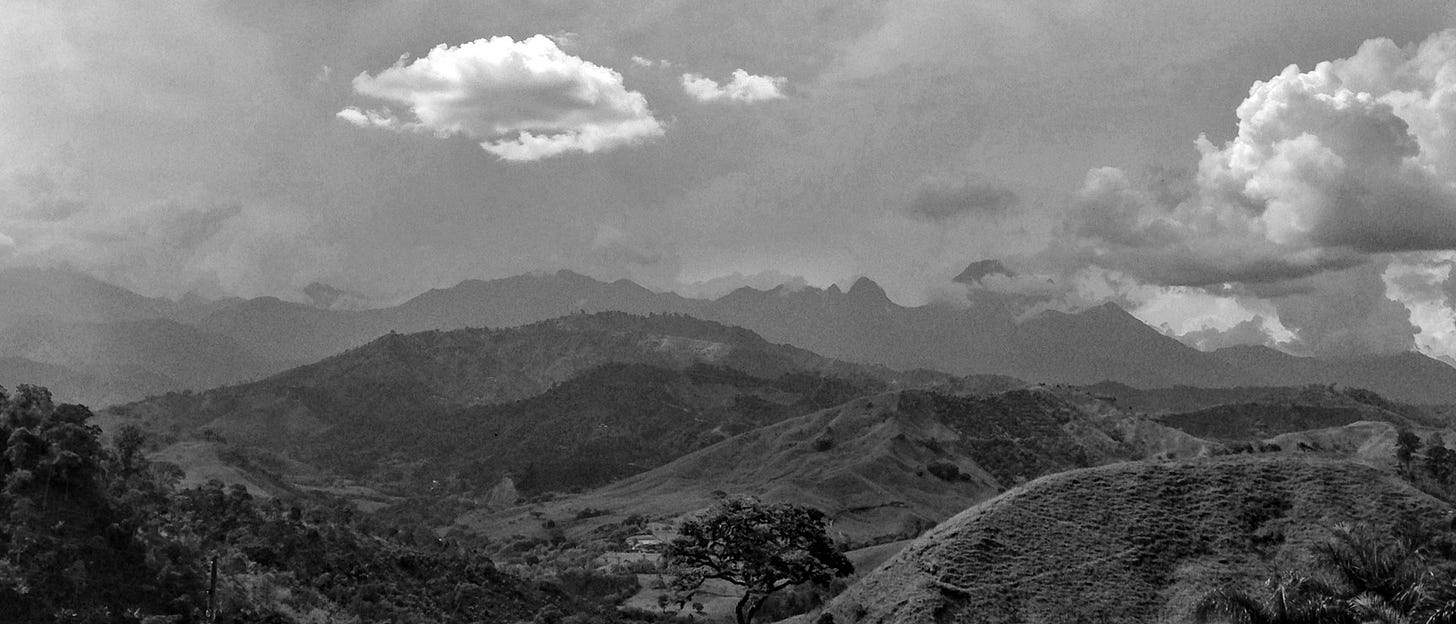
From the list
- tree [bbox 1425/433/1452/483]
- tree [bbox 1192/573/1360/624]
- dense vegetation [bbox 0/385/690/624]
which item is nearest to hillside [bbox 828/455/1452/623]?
tree [bbox 1192/573/1360/624]

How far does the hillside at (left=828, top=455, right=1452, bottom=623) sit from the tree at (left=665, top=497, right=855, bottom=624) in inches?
327

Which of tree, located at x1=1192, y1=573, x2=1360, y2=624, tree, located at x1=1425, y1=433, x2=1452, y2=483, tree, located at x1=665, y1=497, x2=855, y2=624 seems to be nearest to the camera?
tree, located at x1=1192, y1=573, x2=1360, y2=624

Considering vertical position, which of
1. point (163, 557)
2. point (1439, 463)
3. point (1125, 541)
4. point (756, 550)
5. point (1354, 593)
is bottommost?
point (1439, 463)

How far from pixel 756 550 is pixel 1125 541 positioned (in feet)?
60.1

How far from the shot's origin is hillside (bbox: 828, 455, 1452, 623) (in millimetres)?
39812

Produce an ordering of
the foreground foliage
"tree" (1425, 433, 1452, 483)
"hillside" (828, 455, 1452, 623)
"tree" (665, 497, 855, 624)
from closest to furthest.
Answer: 1. the foreground foliage
2. "hillside" (828, 455, 1452, 623)
3. "tree" (665, 497, 855, 624)
4. "tree" (1425, 433, 1452, 483)

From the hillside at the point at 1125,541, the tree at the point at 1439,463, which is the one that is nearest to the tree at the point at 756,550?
the hillside at the point at 1125,541

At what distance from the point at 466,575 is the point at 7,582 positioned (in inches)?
1511

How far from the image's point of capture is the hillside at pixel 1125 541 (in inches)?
1567

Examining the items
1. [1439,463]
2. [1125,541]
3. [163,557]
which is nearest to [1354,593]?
[1125,541]

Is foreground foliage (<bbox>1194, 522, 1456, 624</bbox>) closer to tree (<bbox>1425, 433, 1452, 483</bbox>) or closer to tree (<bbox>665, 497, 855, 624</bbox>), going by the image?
tree (<bbox>665, 497, 855, 624</bbox>)

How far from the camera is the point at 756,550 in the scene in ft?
177

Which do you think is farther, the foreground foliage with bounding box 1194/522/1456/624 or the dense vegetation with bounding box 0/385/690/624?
the dense vegetation with bounding box 0/385/690/624

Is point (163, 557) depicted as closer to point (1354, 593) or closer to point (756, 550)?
point (756, 550)
